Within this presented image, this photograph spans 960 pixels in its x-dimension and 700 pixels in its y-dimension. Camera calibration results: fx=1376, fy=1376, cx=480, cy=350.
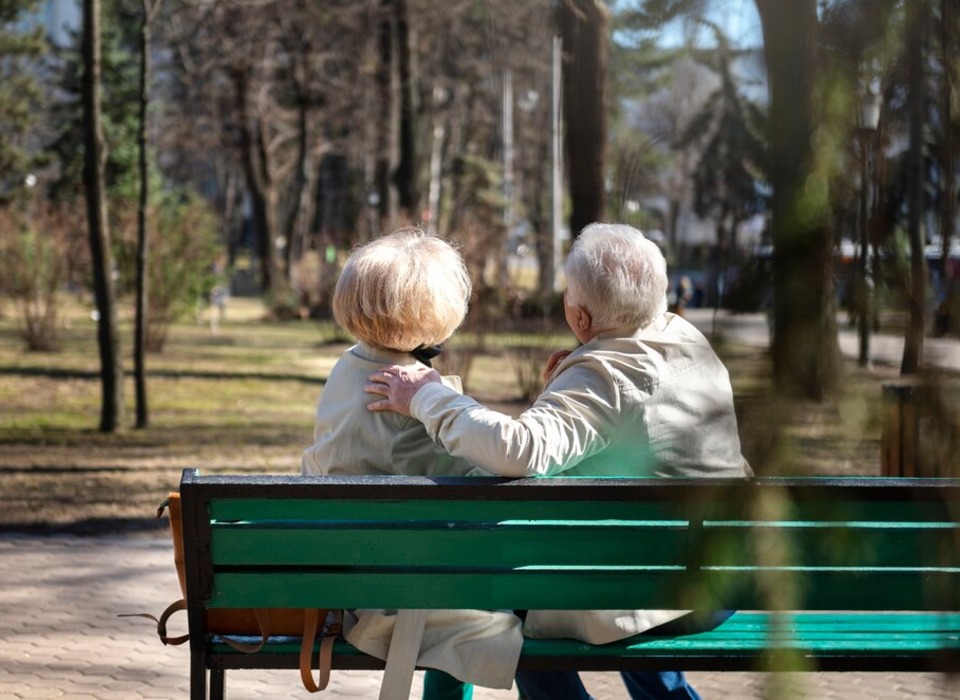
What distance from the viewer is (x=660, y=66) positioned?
102 cm

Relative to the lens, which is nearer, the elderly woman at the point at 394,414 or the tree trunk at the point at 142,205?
the elderly woman at the point at 394,414

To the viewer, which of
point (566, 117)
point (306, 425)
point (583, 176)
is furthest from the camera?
point (306, 425)

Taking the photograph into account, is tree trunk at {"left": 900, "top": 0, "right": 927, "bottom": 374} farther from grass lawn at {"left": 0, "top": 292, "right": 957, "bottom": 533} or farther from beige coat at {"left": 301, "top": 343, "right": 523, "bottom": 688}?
beige coat at {"left": 301, "top": 343, "right": 523, "bottom": 688}

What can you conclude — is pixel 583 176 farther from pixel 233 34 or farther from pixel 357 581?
pixel 233 34

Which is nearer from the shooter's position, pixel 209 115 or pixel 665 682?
pixel 665 682

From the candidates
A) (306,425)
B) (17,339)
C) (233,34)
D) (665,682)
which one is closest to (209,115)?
(233,34)

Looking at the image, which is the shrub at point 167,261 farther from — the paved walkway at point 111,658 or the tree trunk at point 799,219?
the tree trunk at point 799,219

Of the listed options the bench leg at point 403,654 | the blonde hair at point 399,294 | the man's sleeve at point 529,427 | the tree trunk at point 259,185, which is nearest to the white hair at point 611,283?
the man's sleeve at point 529,427

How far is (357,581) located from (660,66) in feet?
6.08

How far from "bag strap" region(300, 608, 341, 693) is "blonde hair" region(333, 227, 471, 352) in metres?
0.58

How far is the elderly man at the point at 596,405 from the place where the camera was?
2625 millimetres

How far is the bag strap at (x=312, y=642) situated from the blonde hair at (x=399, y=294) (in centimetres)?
58

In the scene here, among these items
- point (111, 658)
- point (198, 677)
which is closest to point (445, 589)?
point (198, 677)

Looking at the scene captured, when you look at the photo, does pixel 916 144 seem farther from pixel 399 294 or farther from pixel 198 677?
pixel 198 677
